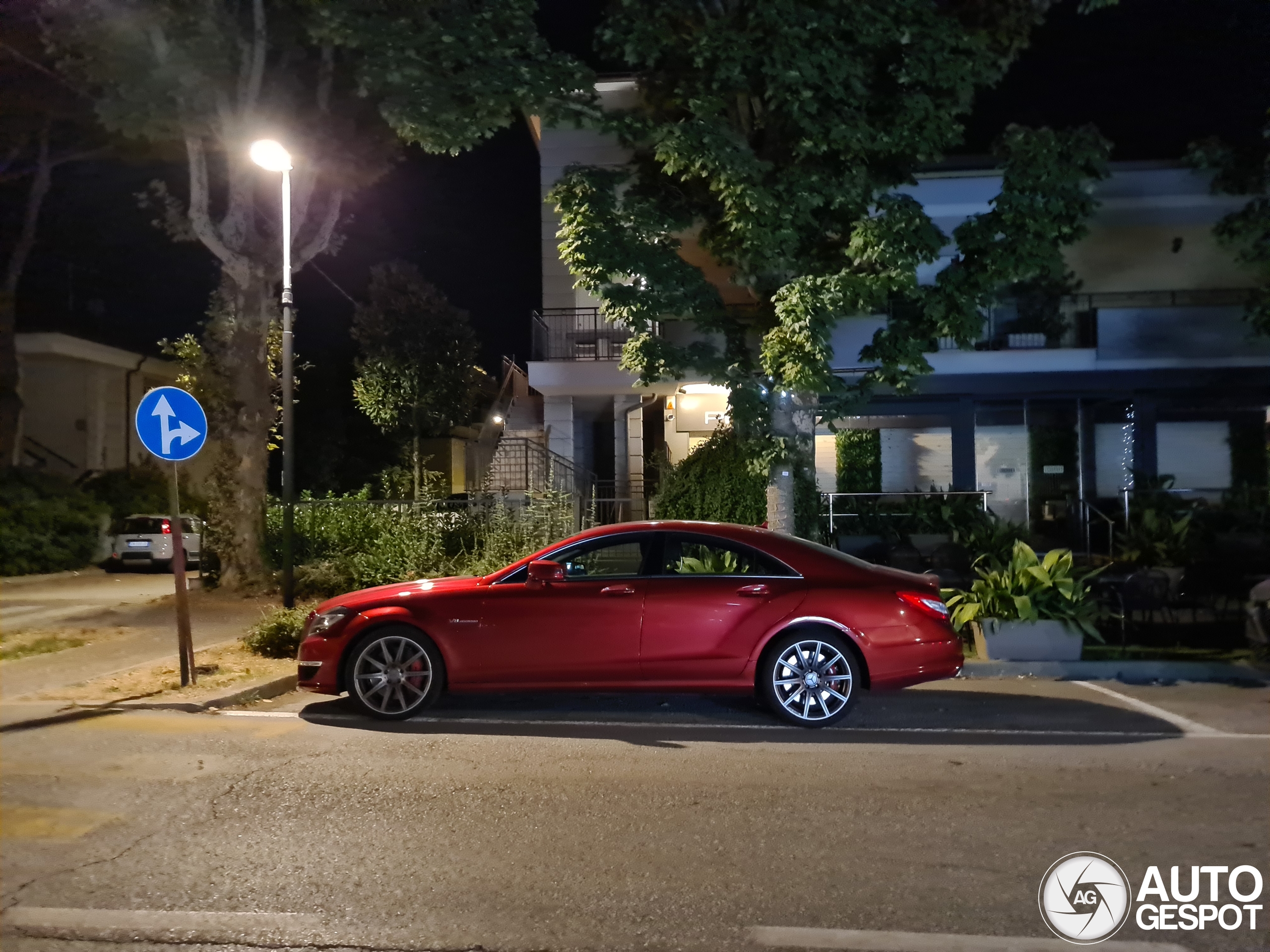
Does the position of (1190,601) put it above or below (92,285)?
below

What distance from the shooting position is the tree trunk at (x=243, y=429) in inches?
653

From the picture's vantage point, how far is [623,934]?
406 cm

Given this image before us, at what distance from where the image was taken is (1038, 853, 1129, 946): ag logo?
4.20m

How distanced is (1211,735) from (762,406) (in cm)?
557

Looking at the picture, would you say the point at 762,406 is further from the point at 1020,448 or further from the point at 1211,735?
the point at 1020,448

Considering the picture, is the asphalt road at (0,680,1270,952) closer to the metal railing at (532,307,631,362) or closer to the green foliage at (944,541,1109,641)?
the green foliage at (944,541,1109,641)

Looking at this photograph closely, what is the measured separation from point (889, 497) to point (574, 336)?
6383mm

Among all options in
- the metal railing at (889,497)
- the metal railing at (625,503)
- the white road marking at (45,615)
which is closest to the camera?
the white road marking at (45,615)

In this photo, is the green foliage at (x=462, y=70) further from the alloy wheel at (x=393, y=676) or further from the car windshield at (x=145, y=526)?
the car windshield at (x=145, y=526)

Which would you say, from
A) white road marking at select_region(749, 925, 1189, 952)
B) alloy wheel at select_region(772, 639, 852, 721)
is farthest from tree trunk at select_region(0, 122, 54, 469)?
white road marking at select_region(749, 925, 1189, 952)

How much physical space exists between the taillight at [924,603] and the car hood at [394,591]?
314 centimetres

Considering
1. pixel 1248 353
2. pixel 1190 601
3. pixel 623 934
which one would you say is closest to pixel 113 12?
pixel 623 934

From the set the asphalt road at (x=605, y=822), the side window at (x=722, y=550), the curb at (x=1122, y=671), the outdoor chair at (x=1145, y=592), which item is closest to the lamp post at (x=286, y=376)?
the asphalt road at (x=605, y=822)

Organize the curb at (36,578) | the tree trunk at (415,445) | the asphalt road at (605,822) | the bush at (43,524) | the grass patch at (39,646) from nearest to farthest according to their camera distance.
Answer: the asphalt road at (605,822) < the grass patch at (39,646) < the curb at (36,578) < the bush at (43,524) < the tree trunk at (415,445)
